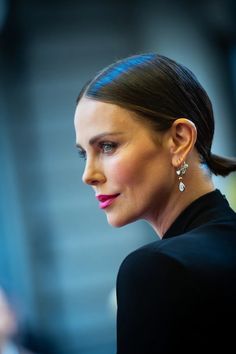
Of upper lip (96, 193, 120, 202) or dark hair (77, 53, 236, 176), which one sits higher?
dark hair (77, 53, 236, 176)

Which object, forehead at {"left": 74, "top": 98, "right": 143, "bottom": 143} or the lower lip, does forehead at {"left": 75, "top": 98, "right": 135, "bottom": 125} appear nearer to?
forehead at {"left": 74, "top": 98, "right": 143, "bottom": 143}

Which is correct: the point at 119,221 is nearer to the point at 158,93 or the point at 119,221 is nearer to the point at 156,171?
the point at 156,171

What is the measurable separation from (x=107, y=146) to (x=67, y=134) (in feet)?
11.7

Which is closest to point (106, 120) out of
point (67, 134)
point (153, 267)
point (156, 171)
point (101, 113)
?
point (101, 113)

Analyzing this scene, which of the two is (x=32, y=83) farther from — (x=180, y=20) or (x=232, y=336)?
(x=232, y=336)

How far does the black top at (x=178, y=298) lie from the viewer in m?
1.10

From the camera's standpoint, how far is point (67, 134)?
4852mm

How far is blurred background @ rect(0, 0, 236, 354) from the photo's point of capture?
4.66 metres

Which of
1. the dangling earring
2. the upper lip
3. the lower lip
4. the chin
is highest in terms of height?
the dangling earring

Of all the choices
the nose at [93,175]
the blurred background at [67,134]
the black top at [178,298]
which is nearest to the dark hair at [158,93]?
the nose at [93,175]

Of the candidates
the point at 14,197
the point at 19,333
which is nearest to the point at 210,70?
the point at 14,197

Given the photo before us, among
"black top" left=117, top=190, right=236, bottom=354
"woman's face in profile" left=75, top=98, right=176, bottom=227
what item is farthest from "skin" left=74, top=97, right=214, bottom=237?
"black top" left=117, top=190, right=236, bottom=354

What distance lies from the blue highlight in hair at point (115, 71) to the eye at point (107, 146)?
4.1 inches

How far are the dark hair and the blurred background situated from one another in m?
3.10
